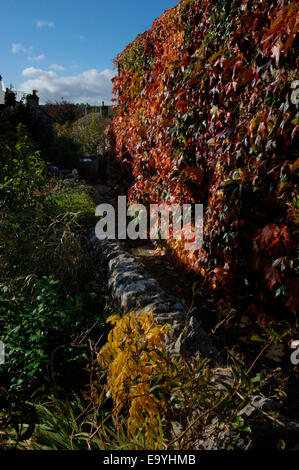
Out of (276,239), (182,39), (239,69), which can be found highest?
(182,39)

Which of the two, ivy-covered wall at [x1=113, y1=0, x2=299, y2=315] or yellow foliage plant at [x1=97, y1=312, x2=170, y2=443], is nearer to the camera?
yellow foliage plant at [x1=97, y1=312, x2=170, y2=443]

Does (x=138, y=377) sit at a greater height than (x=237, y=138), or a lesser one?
lesser

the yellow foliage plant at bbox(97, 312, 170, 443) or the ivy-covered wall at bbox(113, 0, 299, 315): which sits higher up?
the ivy-covered wall at bbox(113, 0, 299, 315)

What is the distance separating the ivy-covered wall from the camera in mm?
2529

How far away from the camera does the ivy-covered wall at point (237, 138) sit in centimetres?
253

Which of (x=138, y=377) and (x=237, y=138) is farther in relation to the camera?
(x=237, y=138)

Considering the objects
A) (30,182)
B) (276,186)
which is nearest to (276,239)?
(276,186)

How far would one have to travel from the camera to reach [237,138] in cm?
297

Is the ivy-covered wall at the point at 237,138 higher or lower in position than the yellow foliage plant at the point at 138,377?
higher

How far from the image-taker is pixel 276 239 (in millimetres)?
2609

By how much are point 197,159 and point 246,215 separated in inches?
38.3

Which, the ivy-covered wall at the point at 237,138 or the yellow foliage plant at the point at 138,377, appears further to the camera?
the ivy-covered wall at the point at 237,138

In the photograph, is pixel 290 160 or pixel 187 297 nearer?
pixel 290 160
